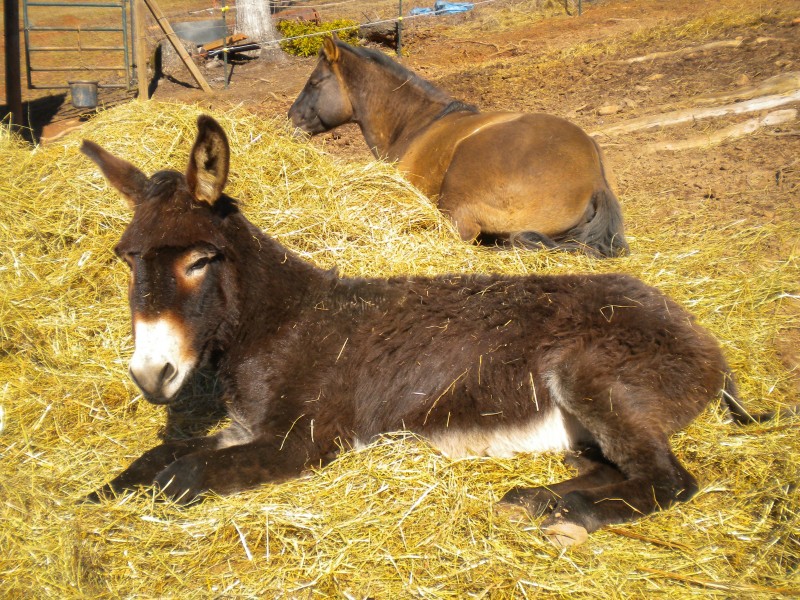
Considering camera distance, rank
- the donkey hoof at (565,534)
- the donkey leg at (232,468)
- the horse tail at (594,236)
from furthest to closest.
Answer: the horse tail at (594,236), the donkey leg at (232,468), the donkey hoof at (565,534)

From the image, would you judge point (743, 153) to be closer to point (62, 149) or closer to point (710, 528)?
point (710, 528)

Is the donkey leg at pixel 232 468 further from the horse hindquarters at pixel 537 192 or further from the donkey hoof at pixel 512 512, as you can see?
the horse hindquarters at pixel 537 192

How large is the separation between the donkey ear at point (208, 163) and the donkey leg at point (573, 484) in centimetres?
208

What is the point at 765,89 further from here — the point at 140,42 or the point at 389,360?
the point at 140,42

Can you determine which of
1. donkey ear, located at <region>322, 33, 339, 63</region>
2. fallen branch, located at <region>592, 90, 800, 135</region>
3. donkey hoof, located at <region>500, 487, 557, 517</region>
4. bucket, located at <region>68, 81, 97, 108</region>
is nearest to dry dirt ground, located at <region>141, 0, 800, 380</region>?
fallen branch, located at <region>592, 90, 800, 135</region>

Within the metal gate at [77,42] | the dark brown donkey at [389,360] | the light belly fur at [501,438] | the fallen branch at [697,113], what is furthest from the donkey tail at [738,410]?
the metal gate at [77,42]

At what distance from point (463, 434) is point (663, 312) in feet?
4.14

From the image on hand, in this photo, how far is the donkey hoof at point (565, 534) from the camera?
2900 mm

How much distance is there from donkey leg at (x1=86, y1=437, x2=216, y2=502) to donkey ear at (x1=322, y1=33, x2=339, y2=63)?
18.9ft

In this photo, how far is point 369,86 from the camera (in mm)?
8312

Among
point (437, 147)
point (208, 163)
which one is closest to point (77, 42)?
point (437, 147)

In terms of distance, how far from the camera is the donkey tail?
3650mm

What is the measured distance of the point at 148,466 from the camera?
342 centimetres

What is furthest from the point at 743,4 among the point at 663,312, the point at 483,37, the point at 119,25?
the point at 119,25
